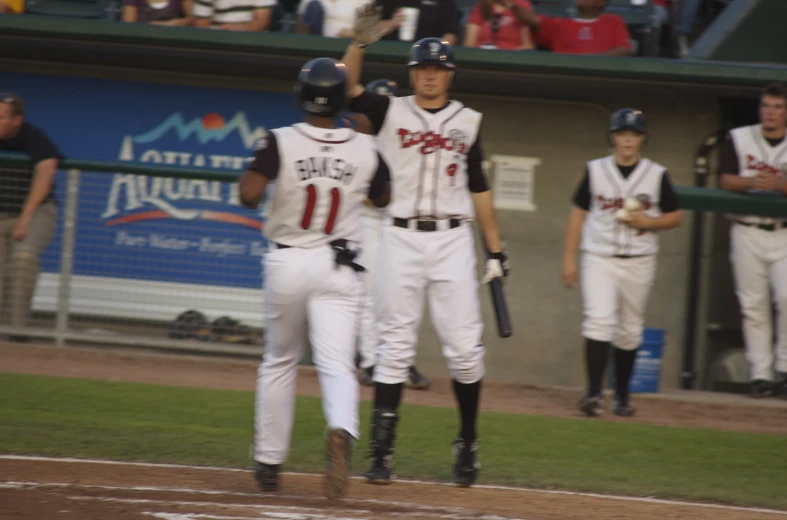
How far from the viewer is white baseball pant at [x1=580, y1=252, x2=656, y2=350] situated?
25.8 ft

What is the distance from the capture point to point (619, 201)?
25.9ft

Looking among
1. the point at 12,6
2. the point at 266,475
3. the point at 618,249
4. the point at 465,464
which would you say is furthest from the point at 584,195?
the point at 12,6

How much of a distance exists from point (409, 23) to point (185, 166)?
A: 2240 millimetres

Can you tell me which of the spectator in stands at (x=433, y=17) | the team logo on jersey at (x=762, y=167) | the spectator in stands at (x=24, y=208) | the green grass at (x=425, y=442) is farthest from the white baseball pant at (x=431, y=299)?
the spectator in stands at (x=433, y=17)

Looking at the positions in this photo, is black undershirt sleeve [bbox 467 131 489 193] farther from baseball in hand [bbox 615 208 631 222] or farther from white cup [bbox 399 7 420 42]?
white cup [bbox 399 7 420 42]

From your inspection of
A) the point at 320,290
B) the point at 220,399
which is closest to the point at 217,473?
the point at 320,290

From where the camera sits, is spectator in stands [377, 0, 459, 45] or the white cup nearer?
spectator in stands [377, 0, 459, 45]

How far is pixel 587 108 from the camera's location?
35.0 ft

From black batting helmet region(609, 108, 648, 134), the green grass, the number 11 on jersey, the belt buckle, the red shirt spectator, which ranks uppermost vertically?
the red shirt spectator

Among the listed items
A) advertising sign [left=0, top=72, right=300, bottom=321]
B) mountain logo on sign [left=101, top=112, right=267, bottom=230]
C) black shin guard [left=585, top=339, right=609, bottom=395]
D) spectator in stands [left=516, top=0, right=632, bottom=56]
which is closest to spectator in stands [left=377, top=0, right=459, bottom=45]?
spectator in stands [left=516, top=0, right=632, bottom=56]

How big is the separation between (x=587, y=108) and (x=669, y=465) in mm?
4907

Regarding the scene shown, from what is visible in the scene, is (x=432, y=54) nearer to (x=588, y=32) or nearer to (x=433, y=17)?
(x=433, y=17)

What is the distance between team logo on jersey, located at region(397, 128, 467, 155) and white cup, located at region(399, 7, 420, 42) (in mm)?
4806

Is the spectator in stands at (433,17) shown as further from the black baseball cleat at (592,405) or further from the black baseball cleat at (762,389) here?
the black baseball cleat at (762,389)
